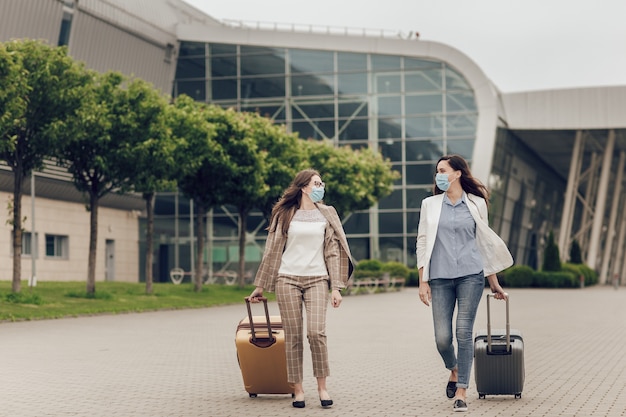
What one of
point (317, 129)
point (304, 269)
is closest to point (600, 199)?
point (317, 129)

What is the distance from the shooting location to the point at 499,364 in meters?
9.39

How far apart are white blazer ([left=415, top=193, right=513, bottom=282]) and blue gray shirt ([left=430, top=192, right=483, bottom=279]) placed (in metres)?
0.05

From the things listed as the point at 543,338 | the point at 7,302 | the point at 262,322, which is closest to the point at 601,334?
the point at 543,338

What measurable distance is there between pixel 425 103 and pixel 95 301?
1032 inches

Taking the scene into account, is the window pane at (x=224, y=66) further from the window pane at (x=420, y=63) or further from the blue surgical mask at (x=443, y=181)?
the blue surgical mask at (x=443, y=181)

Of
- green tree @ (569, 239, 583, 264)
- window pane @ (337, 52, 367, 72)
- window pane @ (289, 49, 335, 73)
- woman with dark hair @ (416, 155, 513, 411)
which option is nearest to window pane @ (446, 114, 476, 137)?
window pane @ (337, 52, 367, 72)

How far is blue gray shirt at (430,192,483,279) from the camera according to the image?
349 inches

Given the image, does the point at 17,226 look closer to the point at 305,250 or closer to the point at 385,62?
the point at 305,250

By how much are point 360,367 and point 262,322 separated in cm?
337

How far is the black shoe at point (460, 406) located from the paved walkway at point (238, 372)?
Result: 0.07 m

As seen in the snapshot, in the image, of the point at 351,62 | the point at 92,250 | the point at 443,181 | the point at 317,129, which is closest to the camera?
the point at 443,181

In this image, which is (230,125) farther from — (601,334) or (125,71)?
(601,334)

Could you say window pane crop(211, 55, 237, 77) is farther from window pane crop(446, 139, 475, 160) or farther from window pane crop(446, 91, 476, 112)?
window pane crop(446, 139, 475, 160)

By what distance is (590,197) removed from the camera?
228ft
